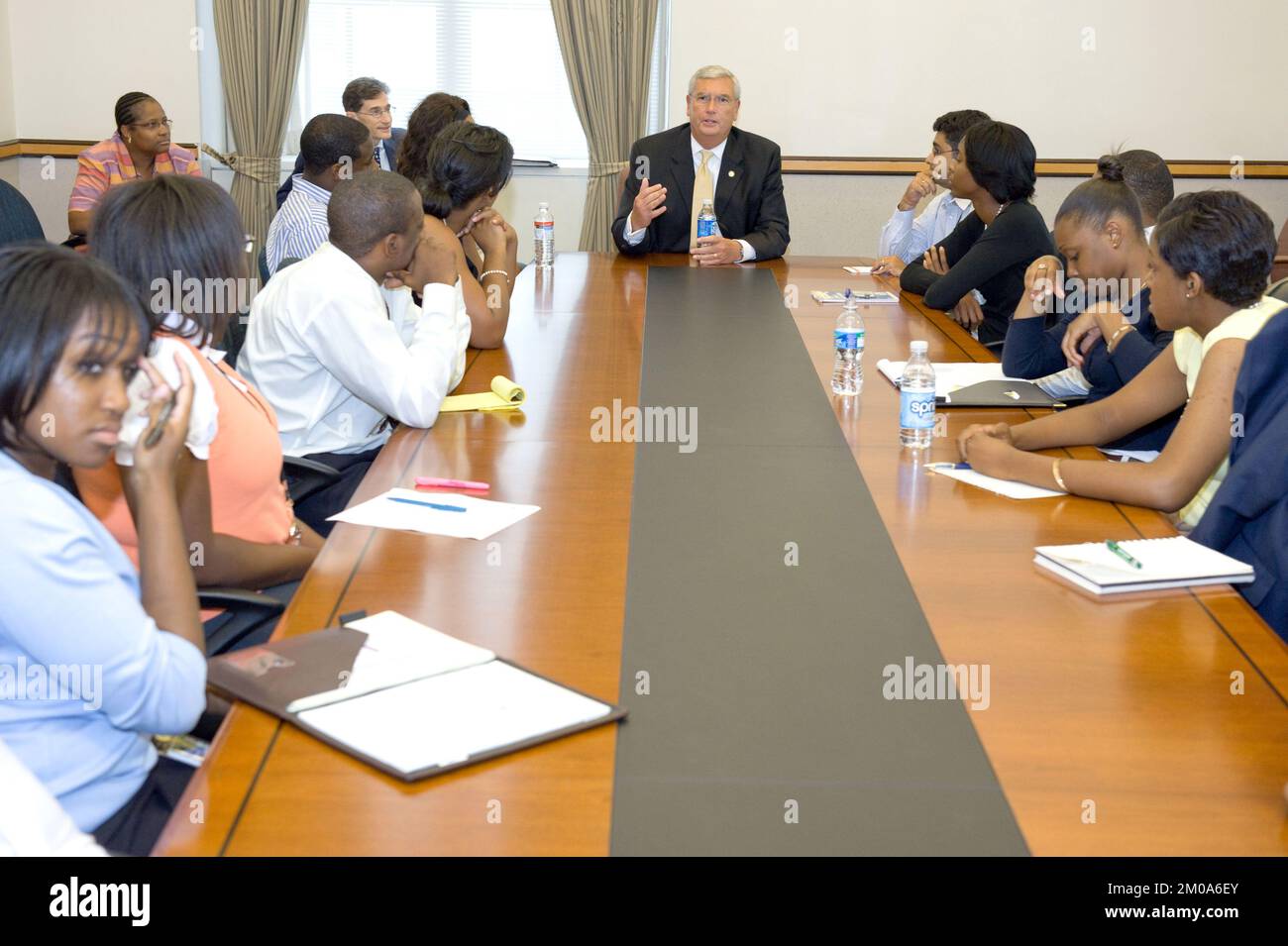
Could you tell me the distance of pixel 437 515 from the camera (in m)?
2.26

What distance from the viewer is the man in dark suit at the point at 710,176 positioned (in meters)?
5.36

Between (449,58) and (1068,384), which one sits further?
(449,58)

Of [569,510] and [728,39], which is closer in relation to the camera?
[569,510]

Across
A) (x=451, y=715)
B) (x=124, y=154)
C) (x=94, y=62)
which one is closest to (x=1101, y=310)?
(x=451, y=715)

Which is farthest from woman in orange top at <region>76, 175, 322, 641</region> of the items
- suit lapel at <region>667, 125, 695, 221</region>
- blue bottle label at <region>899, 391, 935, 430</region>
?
suit lapel at <region>667, 125, 695, 221</region>

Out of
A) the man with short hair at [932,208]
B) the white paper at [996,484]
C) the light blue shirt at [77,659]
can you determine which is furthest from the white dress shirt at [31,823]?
the man with short hair at [932,208]

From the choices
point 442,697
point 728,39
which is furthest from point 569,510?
point 728,39

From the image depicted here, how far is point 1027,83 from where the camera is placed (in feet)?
22.5

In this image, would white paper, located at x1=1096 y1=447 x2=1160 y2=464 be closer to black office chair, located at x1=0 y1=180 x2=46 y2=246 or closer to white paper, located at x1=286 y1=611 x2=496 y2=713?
white paper, located at x1=286 y1=611 x2=496 y2=713

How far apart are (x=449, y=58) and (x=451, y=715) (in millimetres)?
6020

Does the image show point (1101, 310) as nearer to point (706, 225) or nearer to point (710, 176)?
point (706, 225)

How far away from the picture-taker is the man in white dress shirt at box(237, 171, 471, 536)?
2.81 meters
